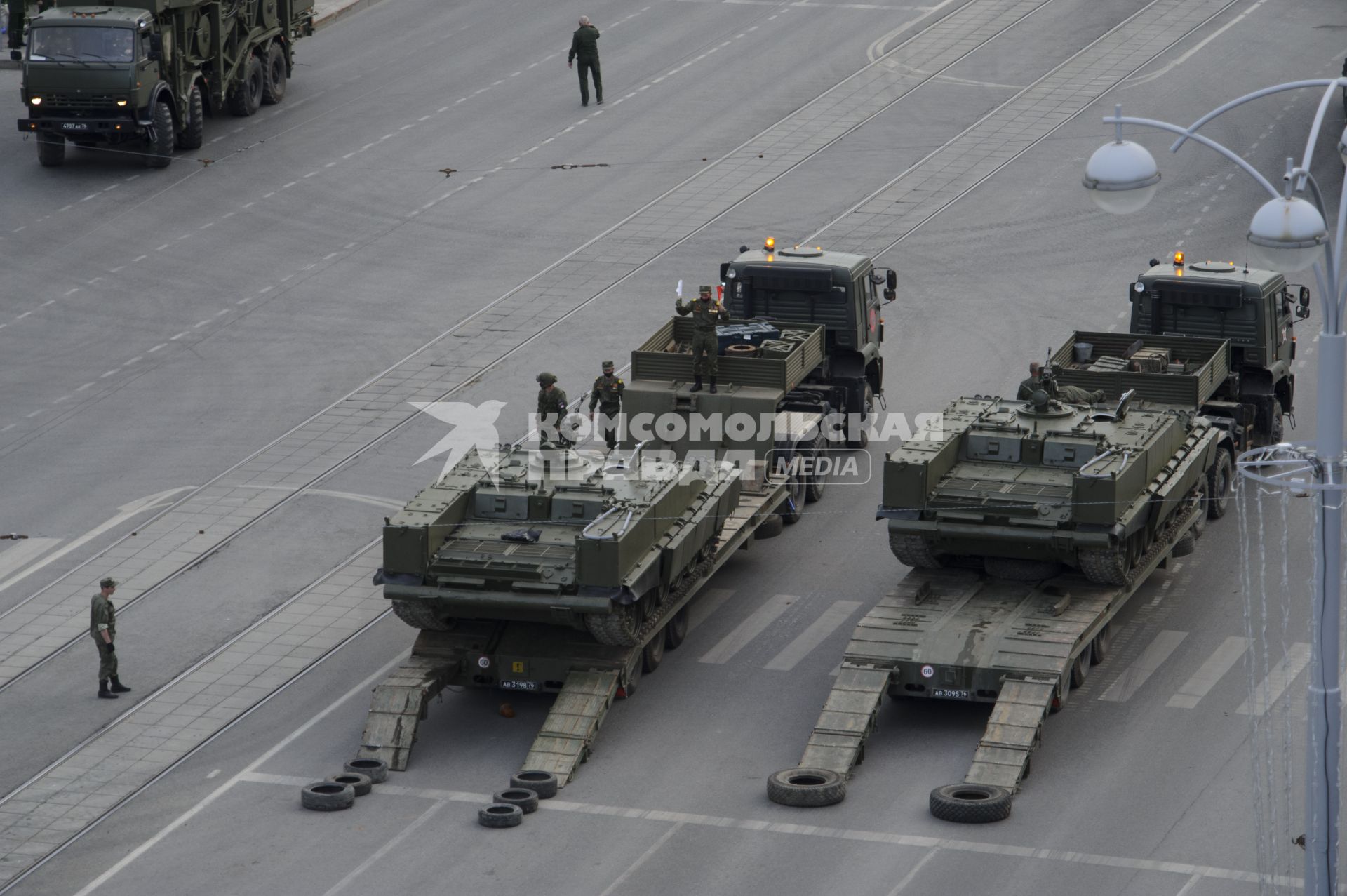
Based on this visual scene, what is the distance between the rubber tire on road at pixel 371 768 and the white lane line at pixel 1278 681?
29.7 ft

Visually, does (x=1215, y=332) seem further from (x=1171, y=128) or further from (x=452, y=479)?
(x=1171, y=128)

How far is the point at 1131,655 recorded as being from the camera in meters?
26.6

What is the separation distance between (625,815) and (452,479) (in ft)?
17.4

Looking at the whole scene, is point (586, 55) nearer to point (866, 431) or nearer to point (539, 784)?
point (866, 431)

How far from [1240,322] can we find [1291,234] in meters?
17.8

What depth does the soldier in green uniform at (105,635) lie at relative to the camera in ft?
84.9

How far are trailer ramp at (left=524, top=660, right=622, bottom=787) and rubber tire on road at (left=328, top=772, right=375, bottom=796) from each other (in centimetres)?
163

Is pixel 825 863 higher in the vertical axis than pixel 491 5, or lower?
lower

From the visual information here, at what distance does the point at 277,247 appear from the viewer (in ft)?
141

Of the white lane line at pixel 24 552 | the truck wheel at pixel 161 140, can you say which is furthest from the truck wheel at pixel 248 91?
the white lane line at pixel 24 552

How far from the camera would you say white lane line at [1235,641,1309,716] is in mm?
24844

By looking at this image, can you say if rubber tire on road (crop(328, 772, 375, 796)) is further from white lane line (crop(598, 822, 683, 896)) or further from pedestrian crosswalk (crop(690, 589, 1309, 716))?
pedestrian crosswalk (crop(690, 589, 1309, 716))

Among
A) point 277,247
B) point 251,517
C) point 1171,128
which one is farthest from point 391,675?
point 277,247

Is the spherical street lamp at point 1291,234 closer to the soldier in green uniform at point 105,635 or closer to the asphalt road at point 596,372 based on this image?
the asphalt road at point 596,372
